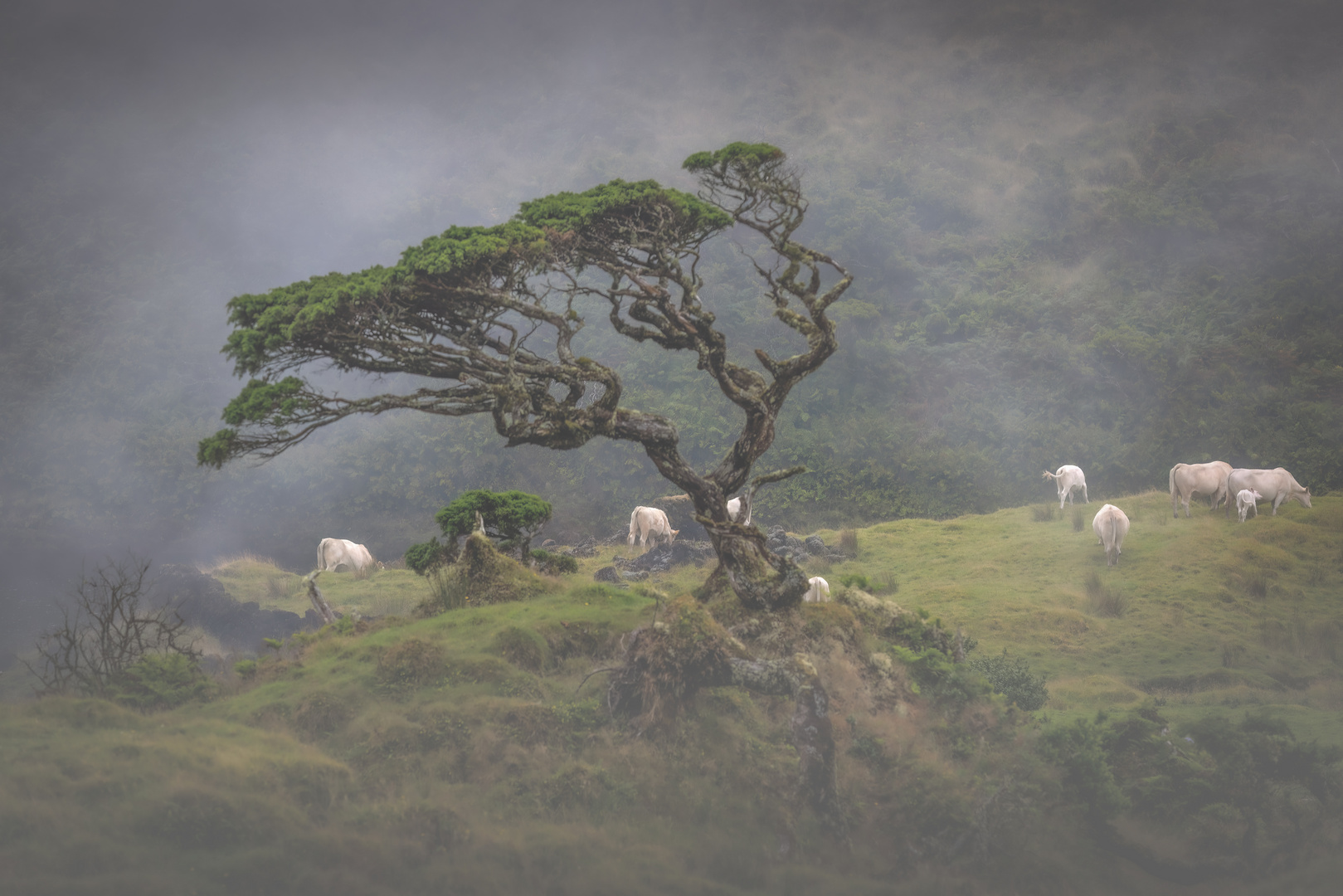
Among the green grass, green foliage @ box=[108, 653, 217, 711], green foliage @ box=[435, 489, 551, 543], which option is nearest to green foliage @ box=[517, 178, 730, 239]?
green foliage @ box=[435, 489, 551, 543]

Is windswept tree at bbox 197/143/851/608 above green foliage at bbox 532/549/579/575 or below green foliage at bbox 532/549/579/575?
above

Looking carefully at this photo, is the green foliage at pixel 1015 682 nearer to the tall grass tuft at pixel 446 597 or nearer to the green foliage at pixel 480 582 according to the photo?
the green foliage at pixel 480 582

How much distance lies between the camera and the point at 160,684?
10.8 m

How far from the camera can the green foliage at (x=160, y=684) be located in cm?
1070

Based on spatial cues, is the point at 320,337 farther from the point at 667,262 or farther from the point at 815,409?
the point at 815,409

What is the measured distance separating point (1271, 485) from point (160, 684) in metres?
22.6

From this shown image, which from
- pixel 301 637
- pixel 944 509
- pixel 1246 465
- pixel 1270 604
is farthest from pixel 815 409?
pixel 301 637

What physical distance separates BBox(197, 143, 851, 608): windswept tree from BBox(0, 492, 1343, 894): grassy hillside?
276 centimetres

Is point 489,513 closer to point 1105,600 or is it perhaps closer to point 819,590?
point 819,590

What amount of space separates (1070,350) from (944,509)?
9360 millimetres

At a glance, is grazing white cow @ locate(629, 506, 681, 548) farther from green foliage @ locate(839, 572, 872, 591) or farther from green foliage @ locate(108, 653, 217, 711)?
green foliage @ locate(108, 653, 217, 711)

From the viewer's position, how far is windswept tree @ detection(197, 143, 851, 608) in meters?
10.1

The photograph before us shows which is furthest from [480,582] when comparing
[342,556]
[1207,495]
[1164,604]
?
[1207,495]

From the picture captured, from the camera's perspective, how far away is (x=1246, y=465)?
27297 millimetres
